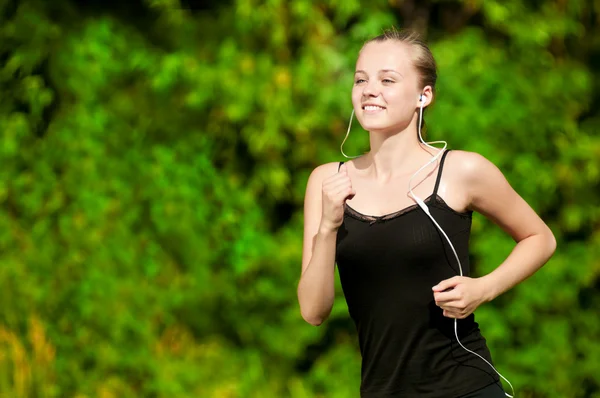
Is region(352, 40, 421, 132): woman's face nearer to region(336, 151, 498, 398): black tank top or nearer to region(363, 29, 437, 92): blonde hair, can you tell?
region(363, 29, 437, 92): blonde hair

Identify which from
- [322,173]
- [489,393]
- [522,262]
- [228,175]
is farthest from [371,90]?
[228,175]

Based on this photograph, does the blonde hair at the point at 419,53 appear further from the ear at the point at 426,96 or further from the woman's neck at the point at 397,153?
the woman's neck at the point at 397,153

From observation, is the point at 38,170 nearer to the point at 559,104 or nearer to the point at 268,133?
the point at 268,133

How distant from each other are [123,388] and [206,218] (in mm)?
1192

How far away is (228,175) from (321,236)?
3507 millimetres

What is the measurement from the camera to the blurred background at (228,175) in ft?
17.9

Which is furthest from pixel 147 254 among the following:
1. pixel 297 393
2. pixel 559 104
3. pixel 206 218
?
pixel 559 104

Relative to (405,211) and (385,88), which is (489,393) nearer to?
(405,211)

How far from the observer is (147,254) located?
6.19 metres

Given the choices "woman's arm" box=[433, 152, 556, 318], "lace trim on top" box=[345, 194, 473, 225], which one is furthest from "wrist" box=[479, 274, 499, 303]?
"lace trim on top" box=[345, 194, 473, 225]

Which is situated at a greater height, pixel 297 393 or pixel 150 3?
pixel 150 3

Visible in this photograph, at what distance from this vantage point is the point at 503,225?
2729mm

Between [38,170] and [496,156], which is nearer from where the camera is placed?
[496,156]

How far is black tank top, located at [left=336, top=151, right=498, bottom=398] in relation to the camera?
99.4 inches
